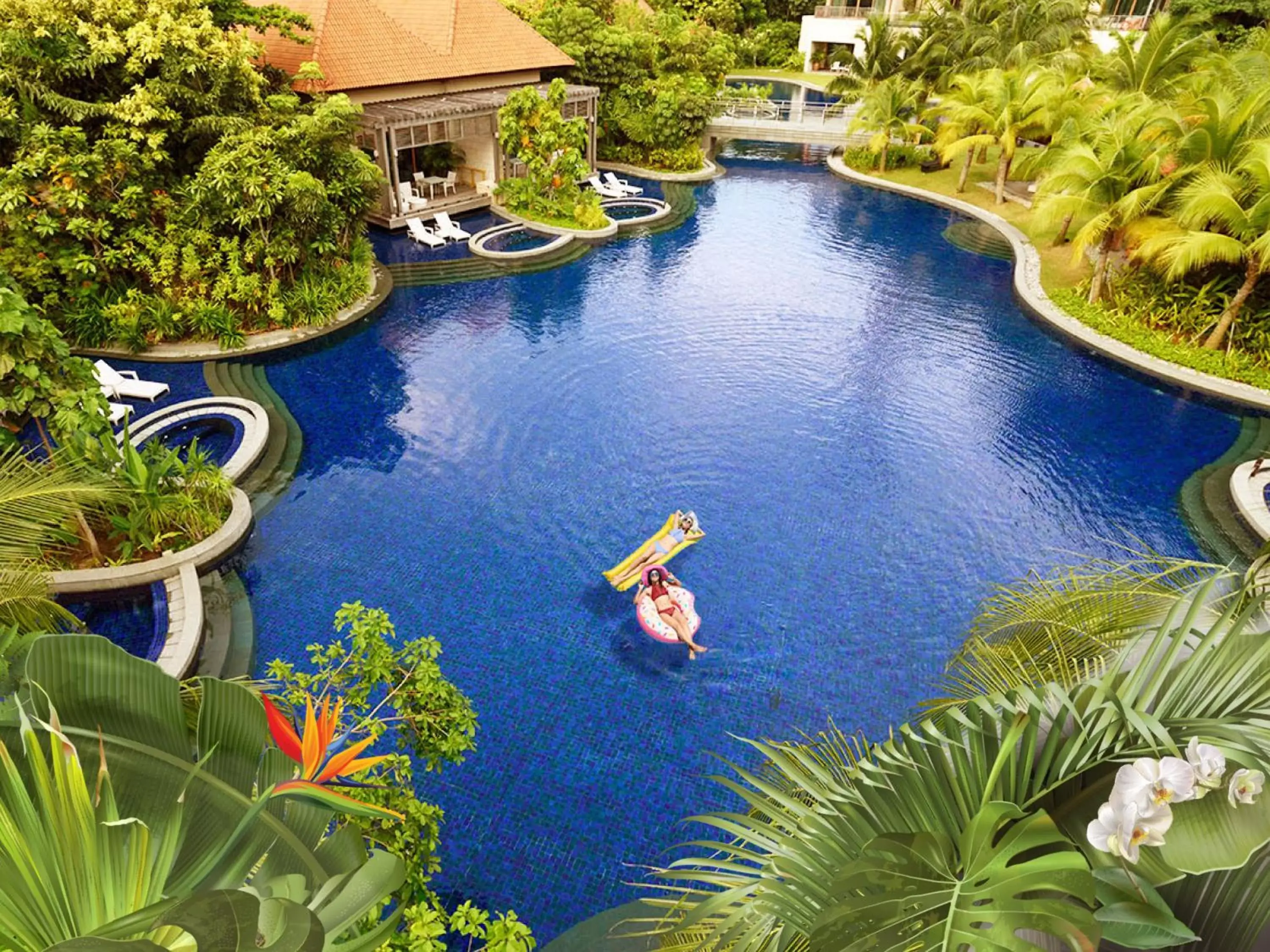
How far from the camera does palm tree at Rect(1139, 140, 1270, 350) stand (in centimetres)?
1253

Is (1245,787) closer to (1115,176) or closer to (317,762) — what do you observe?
(317,762)

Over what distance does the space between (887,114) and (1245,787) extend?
28474 mm

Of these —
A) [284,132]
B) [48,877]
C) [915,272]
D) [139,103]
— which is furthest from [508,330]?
[48,877]

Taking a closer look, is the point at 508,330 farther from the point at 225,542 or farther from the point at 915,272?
the point at 915,272

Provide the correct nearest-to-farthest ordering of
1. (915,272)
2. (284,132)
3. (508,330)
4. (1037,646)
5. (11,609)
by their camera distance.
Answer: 1. (1037,646)
2. (11,609)
3. (284,132)
4. (508,330)
5. (915,272)

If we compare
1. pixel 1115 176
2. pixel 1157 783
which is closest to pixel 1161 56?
pixel 1115 176

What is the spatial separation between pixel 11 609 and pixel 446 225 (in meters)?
17.6

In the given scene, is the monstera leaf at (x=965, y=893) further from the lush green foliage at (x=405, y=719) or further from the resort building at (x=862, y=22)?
the resort building at (x=862, y=22)

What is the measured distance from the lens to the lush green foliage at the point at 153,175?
12.9m

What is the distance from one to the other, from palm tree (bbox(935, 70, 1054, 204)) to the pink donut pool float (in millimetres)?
19234

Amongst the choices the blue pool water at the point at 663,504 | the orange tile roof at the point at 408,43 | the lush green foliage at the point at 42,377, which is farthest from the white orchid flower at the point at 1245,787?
the orange tile roof at the point at 408,43

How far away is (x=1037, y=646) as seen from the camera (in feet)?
12.6

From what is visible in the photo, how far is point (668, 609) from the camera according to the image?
339 inches

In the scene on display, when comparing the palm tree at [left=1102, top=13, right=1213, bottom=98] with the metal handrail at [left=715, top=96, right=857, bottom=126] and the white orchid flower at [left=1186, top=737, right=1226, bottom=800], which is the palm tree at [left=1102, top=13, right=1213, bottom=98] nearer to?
the metal handrail at [left=715, top=96, right=857, bottom=126]
